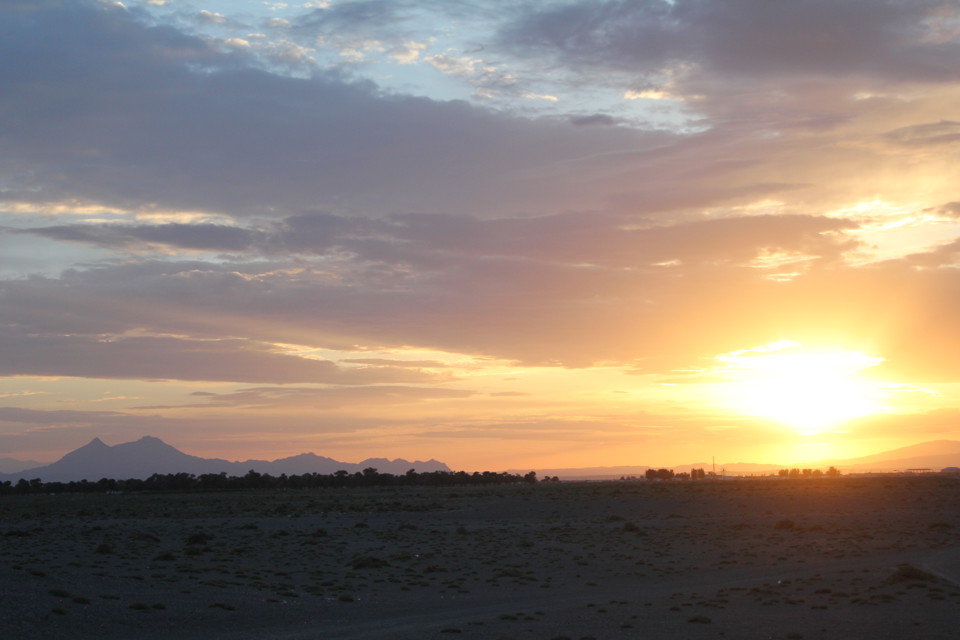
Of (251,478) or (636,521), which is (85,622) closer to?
(636,521)

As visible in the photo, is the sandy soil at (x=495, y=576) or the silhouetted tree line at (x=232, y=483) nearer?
the sandy soil at (x=495, y=576)

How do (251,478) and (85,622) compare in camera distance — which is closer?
(85,622)

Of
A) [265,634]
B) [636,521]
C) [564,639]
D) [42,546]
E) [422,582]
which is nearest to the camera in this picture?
[564,639]

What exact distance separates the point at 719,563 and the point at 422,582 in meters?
13.2

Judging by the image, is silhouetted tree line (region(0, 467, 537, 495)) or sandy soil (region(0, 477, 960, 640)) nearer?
sandy soil (region(0, 477, 960, 640))

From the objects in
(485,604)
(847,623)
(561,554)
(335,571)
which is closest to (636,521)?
(561,554)

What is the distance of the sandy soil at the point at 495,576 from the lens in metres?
21.3

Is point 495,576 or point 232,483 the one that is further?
point 232,483

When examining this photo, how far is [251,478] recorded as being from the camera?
502 ft

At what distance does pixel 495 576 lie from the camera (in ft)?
106

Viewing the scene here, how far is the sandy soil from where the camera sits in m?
21.3

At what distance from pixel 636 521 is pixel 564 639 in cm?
3716

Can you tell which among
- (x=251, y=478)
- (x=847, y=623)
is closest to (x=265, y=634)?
(x=847, y=623)

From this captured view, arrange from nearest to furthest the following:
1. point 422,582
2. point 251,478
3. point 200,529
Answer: point 422,582 < point 200,529 < point 251,478
